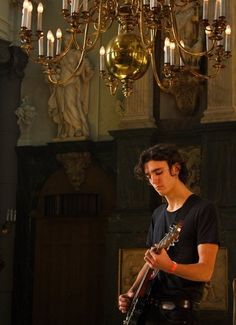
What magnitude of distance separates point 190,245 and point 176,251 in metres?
0.09

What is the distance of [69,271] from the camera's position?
36.4 feet

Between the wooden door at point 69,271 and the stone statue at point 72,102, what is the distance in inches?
59.5

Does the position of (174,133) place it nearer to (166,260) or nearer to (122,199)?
(122,199)

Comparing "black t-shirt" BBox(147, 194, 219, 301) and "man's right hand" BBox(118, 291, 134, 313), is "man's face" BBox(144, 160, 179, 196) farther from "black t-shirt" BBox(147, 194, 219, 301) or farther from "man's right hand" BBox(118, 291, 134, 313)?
"man's right hand" BBox(118, 291, 134, 313)

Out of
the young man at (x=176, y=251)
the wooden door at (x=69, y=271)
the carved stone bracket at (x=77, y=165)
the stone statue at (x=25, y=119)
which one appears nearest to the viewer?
the young man at (x=176, y=251)

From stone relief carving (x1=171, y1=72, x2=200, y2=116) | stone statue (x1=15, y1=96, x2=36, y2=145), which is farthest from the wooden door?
stone relief carving (x1=171, y1=72, x2=200, y2=116)

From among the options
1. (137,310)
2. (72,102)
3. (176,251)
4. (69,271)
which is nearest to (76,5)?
(176,251)

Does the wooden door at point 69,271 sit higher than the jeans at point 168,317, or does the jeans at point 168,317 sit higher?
the jeans at point 168,317

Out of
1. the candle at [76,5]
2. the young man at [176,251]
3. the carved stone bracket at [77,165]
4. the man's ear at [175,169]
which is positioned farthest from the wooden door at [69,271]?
the man's ear at [175,169]

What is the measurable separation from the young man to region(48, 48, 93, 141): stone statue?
7289 mm

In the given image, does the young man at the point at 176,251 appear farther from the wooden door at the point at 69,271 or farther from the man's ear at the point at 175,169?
the wooden door at the point at 69,271

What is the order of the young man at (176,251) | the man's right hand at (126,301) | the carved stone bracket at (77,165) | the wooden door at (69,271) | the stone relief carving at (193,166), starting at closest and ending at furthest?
the young man at (176,251) < the man's right hand at (126,301) < the stone relief carving at (193,166) < the wooden door at (69,271) < the carved stone bracket at (77,165)

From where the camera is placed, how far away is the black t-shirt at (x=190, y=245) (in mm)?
3719

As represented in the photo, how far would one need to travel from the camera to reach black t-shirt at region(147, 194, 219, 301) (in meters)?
3.72
